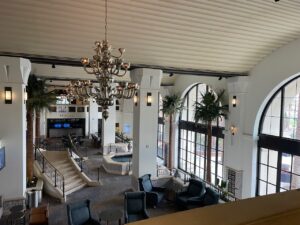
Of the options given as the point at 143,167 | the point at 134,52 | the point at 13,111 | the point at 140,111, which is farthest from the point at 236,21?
the point at 13,111

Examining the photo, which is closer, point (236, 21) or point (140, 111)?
point (236, 21)

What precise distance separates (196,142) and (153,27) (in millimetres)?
8850

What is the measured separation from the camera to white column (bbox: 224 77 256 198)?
34.0 feet

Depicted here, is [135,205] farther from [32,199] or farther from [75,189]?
[75,189]

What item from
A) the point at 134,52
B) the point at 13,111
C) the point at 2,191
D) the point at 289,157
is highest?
the point at 134,52

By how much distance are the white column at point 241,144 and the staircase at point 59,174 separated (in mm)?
6604

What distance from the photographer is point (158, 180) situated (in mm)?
Result: 9820

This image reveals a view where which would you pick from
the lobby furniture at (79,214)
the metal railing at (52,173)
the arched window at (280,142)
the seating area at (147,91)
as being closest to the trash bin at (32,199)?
the seating area at (147,91)

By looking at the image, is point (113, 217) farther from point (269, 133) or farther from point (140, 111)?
point (269, 133)

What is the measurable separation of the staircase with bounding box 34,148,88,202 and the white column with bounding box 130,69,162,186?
296cm

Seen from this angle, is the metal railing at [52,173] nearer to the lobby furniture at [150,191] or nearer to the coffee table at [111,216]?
the lobby furniture at [150,191]

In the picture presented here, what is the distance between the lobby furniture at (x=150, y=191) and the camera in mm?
8585

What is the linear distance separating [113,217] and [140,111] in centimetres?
378

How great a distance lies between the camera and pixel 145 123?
9.38m
